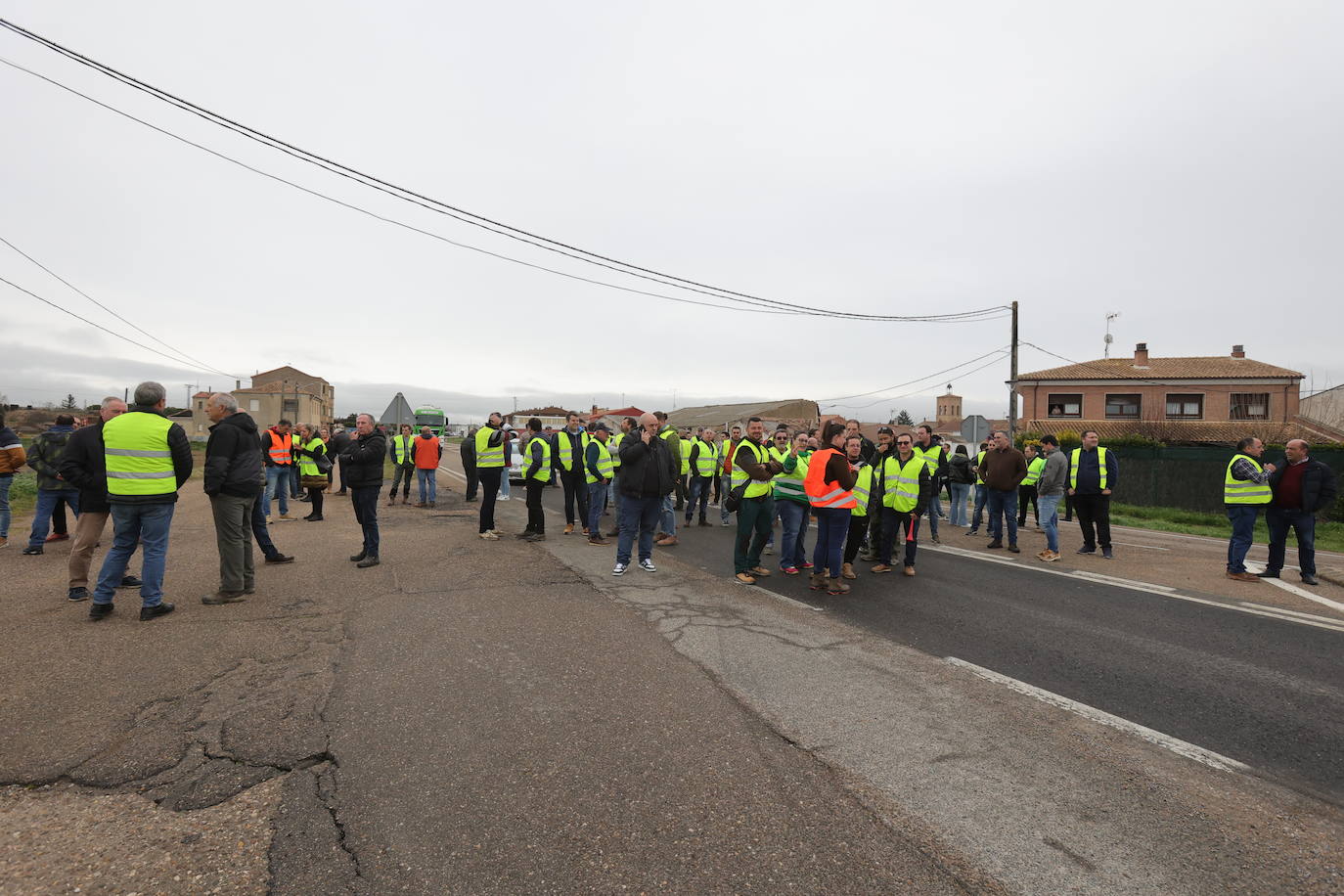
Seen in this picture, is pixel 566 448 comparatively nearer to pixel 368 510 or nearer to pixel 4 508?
pixel 368 510

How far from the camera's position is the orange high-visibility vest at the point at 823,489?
263 inches

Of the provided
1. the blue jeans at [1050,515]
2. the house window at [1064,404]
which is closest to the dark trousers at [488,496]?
the blue jeans at [1050,515]

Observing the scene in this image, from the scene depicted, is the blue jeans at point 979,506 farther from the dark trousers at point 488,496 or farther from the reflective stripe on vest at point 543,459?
the dark trousers at point 488,496

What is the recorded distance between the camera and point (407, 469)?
1523 centimetres

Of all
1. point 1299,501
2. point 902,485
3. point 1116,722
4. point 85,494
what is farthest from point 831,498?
point 85,494

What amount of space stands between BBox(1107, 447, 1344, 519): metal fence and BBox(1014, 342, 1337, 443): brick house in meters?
15.4

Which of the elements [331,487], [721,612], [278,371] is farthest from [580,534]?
[278,371]

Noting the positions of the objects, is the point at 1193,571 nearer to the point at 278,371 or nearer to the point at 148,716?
the point at 148,716

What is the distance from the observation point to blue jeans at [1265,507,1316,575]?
7.82 metres

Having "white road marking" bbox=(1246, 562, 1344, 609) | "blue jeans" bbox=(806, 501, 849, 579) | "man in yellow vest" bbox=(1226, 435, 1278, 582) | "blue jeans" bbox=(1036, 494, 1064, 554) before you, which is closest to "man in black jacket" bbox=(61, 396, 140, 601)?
"blue jeans" bbox=(806, 501, 849, 579)

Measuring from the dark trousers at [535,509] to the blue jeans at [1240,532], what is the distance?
8.90 meters

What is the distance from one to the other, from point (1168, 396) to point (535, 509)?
4420 cm

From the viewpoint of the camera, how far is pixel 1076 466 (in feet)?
31.9

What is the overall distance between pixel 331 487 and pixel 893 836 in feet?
64.0
